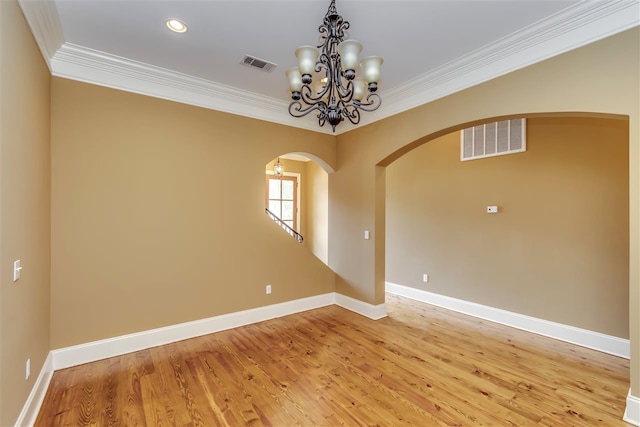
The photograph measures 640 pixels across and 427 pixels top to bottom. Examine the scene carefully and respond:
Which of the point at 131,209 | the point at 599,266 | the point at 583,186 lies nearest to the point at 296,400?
the point at 131,209

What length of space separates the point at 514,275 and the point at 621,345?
118 centimetres

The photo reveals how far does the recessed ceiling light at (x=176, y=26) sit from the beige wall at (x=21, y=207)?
95 cm

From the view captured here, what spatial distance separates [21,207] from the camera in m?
2.02

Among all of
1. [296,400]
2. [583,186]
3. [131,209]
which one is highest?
[583,186]

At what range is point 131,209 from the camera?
127 inches

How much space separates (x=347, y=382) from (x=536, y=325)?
9.04ft

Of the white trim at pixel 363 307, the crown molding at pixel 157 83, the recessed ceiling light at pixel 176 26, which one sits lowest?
the white trim at pixel 363 307

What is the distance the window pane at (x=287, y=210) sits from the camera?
7.81m

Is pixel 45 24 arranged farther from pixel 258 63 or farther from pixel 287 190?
pixel 287 190

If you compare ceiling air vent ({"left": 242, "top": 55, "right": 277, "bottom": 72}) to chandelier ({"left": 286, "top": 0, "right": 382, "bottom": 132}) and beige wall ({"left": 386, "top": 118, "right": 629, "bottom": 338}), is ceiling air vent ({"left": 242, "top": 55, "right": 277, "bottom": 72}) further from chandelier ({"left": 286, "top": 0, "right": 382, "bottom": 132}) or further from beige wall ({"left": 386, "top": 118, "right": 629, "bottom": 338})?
beige wall ({"left": 386, "top": 118, "right": 629, "bottom": 338})

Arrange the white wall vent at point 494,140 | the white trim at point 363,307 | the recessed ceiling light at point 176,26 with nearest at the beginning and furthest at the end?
the recessed ceiling light at point 176,26 → the white wall vent at point 494,140 → the white trim at point 363,307

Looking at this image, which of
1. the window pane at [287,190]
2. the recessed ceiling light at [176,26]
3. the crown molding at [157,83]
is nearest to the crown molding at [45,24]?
the crown molding at [157,83]

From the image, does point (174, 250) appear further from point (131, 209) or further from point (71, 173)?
point (71, 173)

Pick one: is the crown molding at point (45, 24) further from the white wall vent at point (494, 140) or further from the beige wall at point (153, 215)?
the white wall vent at point (494, 140)
